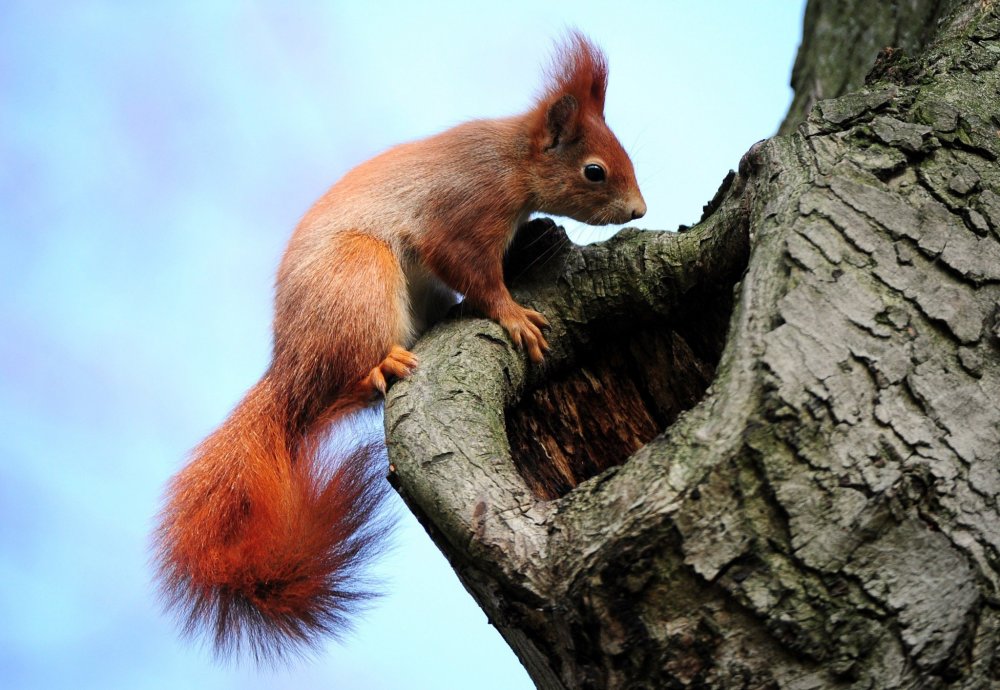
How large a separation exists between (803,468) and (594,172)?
4.61 ft

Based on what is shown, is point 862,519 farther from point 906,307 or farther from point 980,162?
point 980,162

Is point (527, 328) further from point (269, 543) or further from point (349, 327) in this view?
point (269, 543)

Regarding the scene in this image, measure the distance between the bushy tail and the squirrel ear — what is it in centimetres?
102

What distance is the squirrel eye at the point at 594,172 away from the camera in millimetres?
2691

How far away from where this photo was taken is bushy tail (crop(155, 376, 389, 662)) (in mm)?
2002

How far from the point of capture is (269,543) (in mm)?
2008

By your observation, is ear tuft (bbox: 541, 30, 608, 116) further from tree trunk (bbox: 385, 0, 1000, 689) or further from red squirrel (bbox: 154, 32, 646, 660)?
tree trunk (bbox: 385, 0, 1000, 689)

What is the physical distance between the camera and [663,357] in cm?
234

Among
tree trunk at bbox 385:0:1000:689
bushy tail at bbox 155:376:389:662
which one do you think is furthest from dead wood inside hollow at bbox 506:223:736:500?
bushy tail at bbox 155:376:389:662

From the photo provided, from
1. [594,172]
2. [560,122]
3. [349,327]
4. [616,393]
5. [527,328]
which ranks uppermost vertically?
[560,122]

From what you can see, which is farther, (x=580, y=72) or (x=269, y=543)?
(x=580, y=72)

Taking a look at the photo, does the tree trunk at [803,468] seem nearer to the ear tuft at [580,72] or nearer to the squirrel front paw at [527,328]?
the squirrel front paw at [527,328]

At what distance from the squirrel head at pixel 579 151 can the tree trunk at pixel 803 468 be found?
0.59 metres

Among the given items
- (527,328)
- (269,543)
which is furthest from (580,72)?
(269,543)
